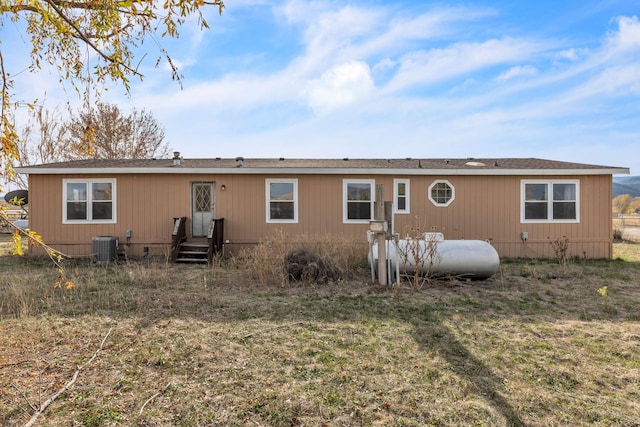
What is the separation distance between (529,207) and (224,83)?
30.4ft

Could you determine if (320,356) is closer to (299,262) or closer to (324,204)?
(299,262)

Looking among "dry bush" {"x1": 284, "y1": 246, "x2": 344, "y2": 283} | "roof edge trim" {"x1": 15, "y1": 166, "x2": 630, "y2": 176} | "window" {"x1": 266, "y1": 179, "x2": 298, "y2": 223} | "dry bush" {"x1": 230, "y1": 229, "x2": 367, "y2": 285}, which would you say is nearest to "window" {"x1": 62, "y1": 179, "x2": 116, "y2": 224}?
"roof edge trim" {"x1": 15, "y1": 166, "x2": 630, "y2": 176}

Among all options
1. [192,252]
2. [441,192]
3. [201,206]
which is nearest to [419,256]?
[441,192]

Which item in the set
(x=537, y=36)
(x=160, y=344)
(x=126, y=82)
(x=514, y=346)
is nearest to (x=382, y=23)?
(x=537, y=36)

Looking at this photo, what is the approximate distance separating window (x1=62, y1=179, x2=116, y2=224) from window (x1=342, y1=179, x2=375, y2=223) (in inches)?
263


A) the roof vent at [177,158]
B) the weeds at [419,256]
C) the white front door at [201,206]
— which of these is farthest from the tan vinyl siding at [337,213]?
the weeds at [419,256]

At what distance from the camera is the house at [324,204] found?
1025 centimetres

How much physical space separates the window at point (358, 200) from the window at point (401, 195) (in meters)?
0.69

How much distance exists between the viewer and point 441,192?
10562 mm

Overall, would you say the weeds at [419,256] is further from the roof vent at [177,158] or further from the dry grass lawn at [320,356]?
the roof vent at [177,158]

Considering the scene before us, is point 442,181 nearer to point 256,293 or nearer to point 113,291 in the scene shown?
point 256,293

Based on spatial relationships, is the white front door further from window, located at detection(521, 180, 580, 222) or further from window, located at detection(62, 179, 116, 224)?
window, located at detection(521, 180, 580, 222)

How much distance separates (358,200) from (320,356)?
7.19 m

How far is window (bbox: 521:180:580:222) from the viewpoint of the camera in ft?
34.3
